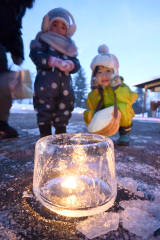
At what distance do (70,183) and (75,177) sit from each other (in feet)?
0.14

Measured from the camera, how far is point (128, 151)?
1145 millimetres

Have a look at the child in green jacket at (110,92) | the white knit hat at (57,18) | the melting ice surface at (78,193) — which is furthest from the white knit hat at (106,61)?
the melting ice surface at (78,193)

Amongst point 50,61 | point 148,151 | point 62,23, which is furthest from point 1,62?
point 148,151

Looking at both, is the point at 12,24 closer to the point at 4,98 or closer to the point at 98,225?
the point at 4,98

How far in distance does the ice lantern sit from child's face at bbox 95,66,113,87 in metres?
0.81

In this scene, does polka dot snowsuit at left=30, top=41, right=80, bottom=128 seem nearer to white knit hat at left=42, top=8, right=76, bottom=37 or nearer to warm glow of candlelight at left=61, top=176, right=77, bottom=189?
white knit hat at left=42, top=8, right=76, bottom=37

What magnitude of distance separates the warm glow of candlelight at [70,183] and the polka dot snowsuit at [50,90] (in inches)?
30.9

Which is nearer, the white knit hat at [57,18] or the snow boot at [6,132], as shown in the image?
the white knit hat at [57,18]

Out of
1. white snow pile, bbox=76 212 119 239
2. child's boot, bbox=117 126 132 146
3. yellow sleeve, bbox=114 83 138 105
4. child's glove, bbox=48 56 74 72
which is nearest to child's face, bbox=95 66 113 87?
yellow sleeve, bbox=114 83 138 105

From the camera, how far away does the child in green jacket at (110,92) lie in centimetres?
126

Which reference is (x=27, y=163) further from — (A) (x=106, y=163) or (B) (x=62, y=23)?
(B) (x=62, y=23)

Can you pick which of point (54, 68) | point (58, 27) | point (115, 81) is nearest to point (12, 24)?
point (58, 27)

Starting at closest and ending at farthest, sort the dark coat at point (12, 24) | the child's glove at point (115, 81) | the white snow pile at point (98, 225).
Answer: the white snow pile at point (98, 225) < the child's glove at point (115, 81) < the dark coat at point (12, 24)

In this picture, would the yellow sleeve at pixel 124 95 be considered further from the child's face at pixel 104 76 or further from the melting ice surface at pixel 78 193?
the melting ice surface at pixel 78 193
